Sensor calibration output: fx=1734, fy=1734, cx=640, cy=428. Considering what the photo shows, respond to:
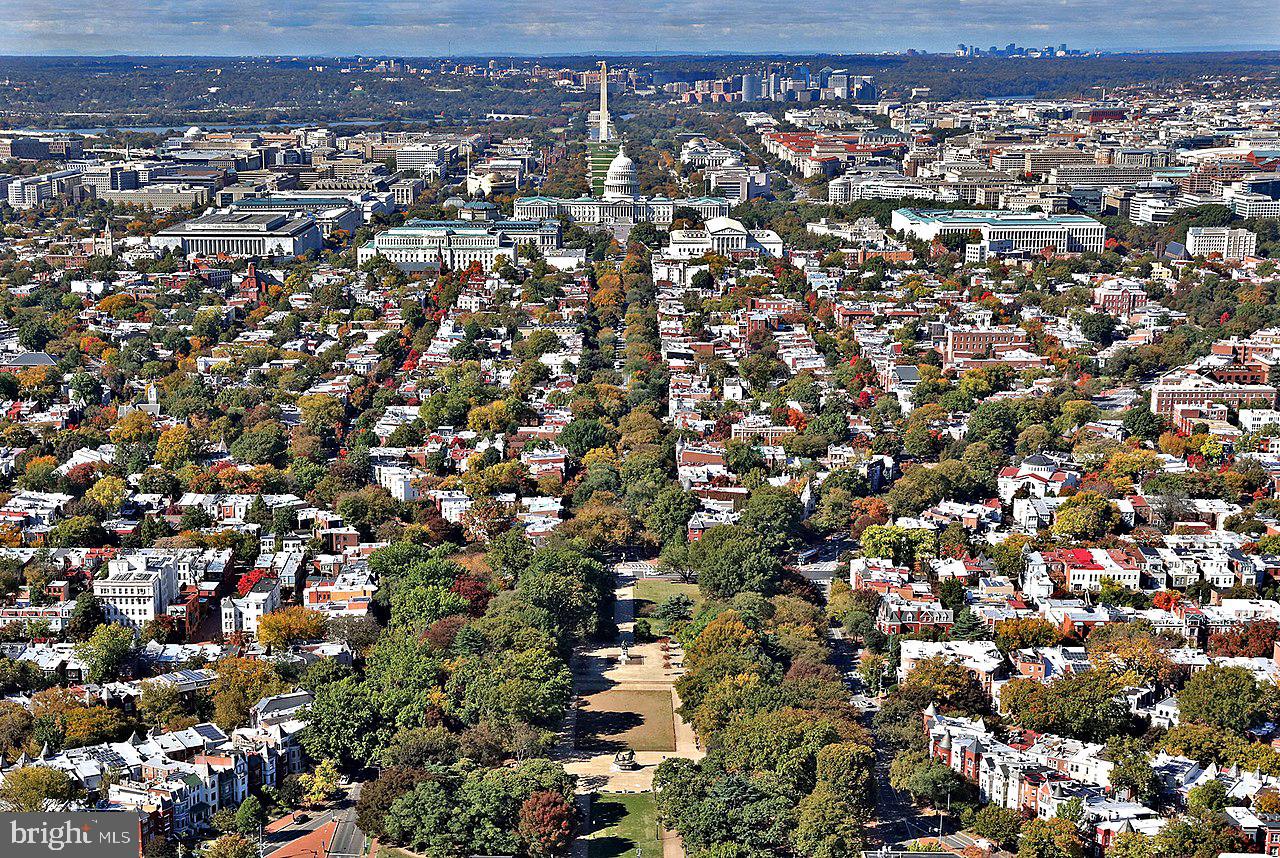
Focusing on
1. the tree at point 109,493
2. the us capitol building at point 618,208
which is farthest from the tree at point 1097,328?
the tree at point 109,493

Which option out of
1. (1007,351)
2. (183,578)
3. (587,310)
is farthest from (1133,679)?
(587,310)

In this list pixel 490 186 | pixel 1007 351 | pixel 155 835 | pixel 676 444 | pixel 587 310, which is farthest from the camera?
pixel 490 186

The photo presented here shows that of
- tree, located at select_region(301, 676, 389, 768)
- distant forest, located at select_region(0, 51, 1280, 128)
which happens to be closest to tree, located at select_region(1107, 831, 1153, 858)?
tree, located at select_region(301, 676, 389, 768)

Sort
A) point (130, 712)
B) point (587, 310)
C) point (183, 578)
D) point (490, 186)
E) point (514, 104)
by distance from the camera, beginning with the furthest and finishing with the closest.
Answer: point (514, 104) < point (490, 186) < point (587, 310) < point (183, 578) < point (130, 712)

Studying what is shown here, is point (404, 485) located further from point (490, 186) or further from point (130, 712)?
point (490, 186)

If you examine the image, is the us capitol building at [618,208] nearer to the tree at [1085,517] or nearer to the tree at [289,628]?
the tree at [1085,517]

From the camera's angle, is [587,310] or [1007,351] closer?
[1007,351]
